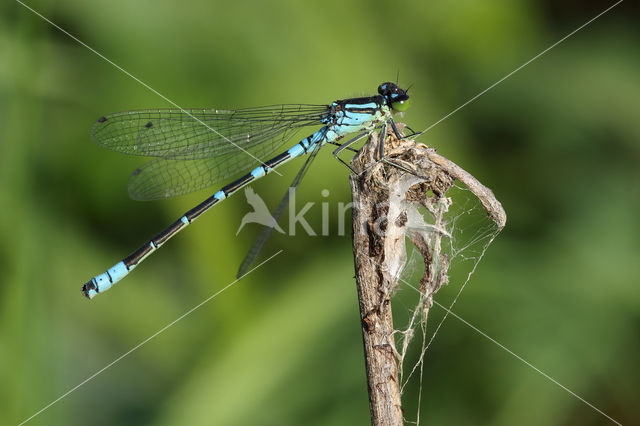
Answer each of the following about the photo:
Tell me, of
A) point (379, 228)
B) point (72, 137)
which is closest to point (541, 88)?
point (379, 228)

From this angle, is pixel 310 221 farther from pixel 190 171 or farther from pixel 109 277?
pixel 109 277

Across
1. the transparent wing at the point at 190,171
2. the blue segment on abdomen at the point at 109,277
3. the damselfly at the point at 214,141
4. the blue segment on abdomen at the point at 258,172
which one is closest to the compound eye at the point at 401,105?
the damselfly at the point at 214,141

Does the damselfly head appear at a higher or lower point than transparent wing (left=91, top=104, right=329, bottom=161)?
lower

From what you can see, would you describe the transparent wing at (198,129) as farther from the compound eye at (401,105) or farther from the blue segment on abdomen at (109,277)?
the blue segment on abdomen at (109,277)

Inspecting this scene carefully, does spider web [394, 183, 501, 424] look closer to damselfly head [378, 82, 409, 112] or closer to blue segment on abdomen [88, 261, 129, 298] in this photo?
damselfly head [378, 82, 409, 112]

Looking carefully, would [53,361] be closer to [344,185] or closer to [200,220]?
[200,220]

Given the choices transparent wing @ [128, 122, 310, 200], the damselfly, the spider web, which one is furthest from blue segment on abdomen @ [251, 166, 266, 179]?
the spider web

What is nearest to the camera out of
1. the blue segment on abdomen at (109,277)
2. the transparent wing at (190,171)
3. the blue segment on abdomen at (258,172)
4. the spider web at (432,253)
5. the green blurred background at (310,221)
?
the spider web at (432,253)
